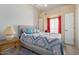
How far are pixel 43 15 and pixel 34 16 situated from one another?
0.21 metres

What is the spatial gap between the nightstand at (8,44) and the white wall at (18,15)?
333 mm

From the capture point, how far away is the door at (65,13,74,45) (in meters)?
1.71

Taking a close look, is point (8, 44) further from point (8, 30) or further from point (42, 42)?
point (42, 42)

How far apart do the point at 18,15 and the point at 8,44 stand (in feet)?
2.40

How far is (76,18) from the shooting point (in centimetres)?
168

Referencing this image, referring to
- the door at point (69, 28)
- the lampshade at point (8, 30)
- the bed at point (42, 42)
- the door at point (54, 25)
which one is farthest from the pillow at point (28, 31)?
the door at point (69, 28)

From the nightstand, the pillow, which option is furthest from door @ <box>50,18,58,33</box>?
the nightstand

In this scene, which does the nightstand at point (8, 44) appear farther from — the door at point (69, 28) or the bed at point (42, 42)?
the door at point (69, 28)

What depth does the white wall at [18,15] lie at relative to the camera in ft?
5.40

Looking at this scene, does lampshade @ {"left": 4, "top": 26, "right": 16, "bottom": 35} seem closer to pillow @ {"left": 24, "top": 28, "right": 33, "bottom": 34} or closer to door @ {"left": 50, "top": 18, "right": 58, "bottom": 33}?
pillow @ {"left": 24, "top": 28, "right": 33, "bottom": 34}

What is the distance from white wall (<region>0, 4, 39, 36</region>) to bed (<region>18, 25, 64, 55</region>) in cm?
16
